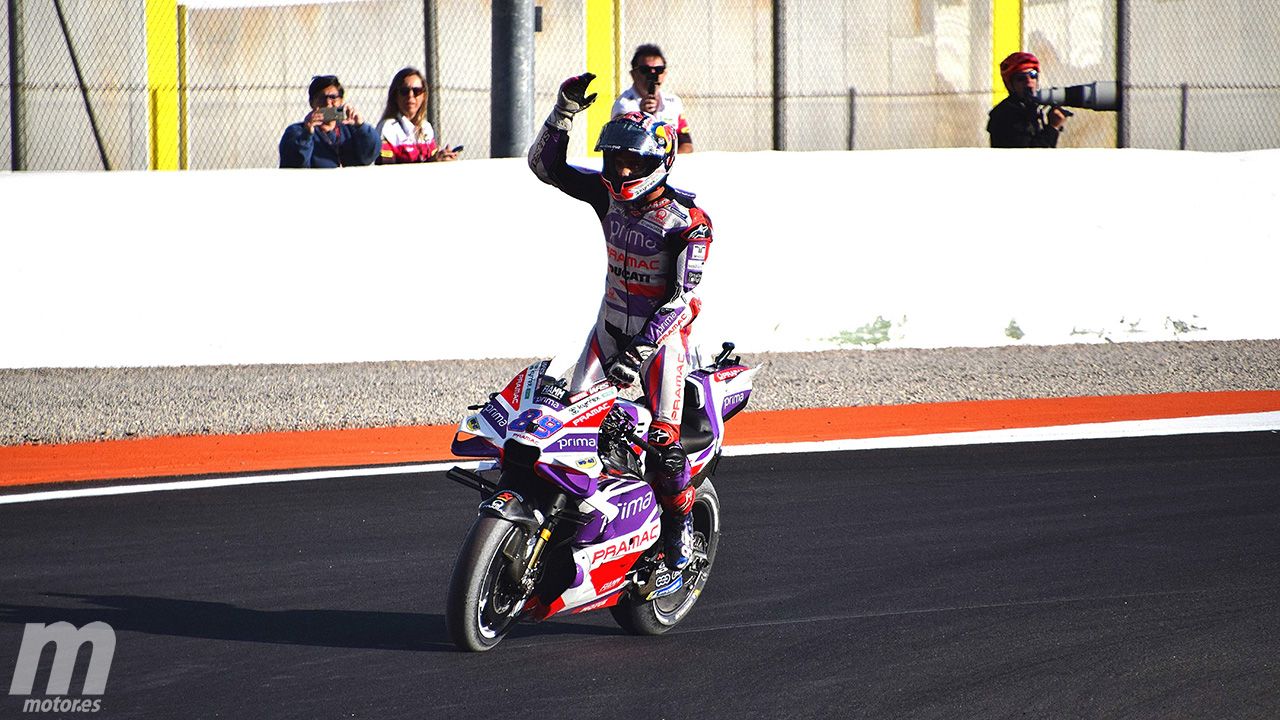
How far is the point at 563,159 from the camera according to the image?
19.1ft

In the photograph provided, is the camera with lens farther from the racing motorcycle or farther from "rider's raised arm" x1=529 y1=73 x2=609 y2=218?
the racing motorcycle

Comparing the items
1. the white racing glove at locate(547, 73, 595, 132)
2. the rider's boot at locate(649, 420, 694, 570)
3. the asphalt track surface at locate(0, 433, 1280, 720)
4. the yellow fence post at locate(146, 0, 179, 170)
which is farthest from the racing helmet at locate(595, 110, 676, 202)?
the yellow fence post at locate(146, 0, 179, 170)

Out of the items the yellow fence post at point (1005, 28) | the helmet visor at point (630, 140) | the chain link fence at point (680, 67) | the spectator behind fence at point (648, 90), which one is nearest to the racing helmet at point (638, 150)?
the helmet visor at point (630, 140)

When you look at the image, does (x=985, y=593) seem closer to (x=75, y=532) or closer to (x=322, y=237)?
(x=75, y=532)

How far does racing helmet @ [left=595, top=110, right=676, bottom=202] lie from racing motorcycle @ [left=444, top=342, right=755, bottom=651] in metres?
0.69

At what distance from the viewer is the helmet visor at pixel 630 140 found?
542cm

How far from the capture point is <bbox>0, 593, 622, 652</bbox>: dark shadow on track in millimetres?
5387

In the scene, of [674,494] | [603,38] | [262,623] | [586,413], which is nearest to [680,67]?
[603,38]

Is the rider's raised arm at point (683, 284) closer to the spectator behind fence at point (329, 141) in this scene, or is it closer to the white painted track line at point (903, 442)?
the white painted track line at point (903, 442)

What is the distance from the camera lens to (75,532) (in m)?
7.00

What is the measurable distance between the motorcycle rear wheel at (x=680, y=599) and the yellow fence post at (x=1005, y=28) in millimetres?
15106

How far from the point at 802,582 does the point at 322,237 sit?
5.57 metres

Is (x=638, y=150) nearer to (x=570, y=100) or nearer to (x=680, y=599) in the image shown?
(x=570, y=100)

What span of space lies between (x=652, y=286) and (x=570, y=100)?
0.72 m
